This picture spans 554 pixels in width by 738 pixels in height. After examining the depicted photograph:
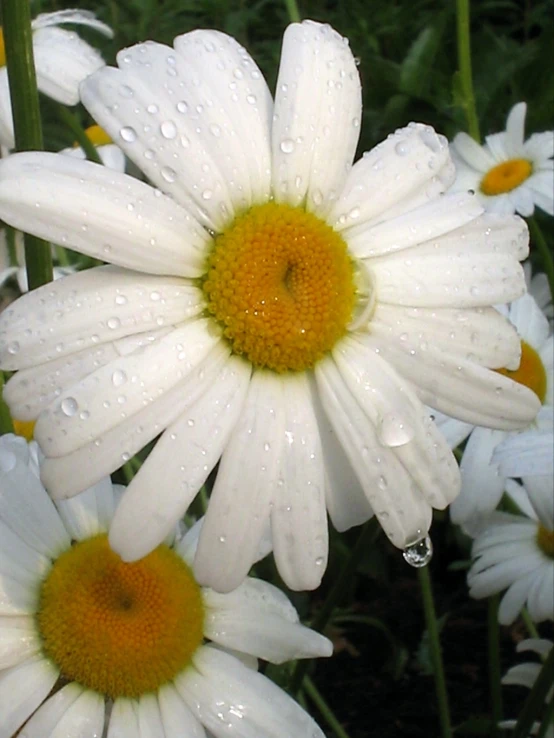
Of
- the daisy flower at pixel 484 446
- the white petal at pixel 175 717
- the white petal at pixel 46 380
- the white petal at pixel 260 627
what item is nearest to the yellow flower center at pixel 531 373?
the daisy flower at pixel 484 446

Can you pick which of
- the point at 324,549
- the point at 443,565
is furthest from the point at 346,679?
the point at 324,549

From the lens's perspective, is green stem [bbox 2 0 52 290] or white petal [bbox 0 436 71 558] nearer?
green stem [bbox 2 0 52 290]

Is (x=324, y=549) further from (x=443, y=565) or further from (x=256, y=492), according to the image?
(x=443, y=565)

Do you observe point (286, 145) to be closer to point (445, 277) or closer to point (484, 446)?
point (445, 277)

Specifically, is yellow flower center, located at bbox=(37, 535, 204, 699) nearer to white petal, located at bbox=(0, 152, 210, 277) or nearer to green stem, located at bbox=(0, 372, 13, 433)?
green stem, located at bbox=(0, 372, 13, 433)

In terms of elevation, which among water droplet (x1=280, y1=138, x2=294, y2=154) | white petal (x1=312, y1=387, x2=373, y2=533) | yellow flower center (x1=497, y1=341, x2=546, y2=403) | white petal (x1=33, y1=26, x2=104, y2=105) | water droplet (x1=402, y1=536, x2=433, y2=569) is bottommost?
yellow flower center (x1=497, y1=341, x2=546, y2=403)

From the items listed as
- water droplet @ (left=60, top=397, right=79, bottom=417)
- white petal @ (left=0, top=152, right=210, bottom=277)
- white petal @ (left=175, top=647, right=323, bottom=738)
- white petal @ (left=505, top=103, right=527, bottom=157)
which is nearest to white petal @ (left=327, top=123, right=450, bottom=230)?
white petal @ (left=0, top=152, right=210, bottom=277)

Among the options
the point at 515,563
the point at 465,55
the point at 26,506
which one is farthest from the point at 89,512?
the point at 465,55

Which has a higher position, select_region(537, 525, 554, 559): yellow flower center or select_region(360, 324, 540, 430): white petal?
select_region(360, 324, 540, 430): white petal
